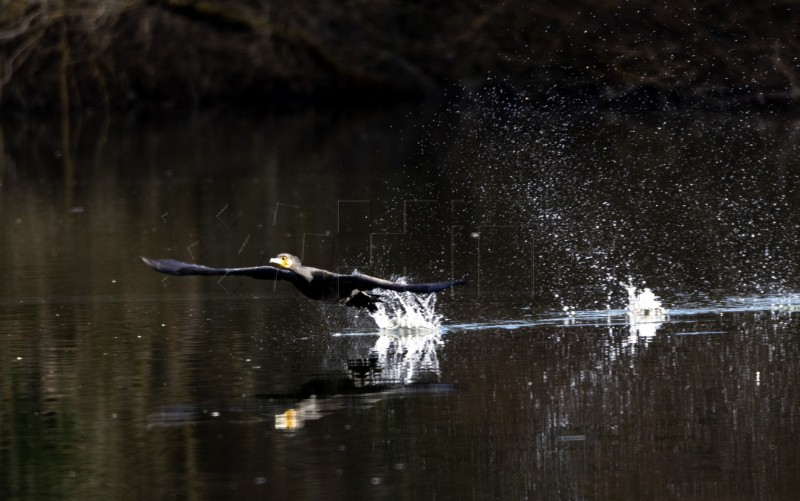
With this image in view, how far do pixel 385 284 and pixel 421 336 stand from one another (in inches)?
44.9

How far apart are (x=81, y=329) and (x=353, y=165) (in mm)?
10447

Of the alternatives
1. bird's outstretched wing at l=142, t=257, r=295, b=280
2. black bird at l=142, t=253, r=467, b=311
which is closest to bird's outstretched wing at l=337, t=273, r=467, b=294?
black bird at l=142, t=253, r=467, b=311

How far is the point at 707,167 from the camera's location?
17.6 meters

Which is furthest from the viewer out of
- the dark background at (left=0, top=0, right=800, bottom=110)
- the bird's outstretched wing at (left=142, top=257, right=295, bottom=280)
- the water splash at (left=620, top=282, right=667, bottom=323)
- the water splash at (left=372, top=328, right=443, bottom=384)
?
the dark background at (left=0, top=0, right=800, bottom=110)

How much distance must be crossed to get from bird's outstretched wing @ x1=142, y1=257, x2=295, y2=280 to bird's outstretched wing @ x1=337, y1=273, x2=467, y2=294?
32 cm

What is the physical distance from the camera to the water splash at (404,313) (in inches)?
387

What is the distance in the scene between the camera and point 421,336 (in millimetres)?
9570

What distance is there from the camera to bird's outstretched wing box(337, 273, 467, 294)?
8.35 meters

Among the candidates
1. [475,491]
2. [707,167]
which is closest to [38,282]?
[475,491]

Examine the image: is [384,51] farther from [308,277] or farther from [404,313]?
[308,277]

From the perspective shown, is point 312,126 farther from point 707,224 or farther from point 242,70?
point 707,224

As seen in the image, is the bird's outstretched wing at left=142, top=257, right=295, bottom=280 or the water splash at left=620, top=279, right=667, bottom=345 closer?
the bird's outstretched wing at left=142, top=257, right=295, bottom=280

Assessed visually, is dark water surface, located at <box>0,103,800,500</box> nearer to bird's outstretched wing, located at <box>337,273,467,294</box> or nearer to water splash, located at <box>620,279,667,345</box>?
water splash, located at <box>620,279,667,345</box>

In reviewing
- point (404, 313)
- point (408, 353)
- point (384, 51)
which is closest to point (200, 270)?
point (408, 353)
